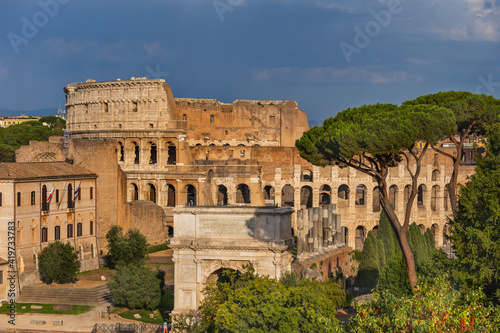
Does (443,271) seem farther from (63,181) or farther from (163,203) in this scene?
(163,203)

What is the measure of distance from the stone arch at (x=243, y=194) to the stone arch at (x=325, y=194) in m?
6.20

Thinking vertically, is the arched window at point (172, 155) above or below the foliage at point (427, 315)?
above

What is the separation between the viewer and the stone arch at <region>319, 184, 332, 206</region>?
2477 inches

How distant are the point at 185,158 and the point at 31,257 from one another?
2624cm

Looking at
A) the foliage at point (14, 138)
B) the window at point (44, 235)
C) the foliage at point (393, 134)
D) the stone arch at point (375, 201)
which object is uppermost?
the foliage at point (14, 138)

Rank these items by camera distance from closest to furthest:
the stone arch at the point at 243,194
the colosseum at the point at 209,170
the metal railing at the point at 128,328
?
the metal railing at the point at 128,328, the colosseum at the point at 209,170, the stone arch at the point at 243,194

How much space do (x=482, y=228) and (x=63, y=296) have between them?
20.4 metres

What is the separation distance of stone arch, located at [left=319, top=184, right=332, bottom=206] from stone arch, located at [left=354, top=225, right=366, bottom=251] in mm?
3372

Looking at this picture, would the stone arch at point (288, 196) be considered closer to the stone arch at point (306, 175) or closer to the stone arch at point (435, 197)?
the stone arch at point (306, 175)

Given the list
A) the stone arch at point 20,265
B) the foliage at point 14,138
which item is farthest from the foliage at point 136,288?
the foliage at point 14,138

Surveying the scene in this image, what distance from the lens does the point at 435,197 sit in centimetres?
6456

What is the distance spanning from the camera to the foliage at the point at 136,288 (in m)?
32.7

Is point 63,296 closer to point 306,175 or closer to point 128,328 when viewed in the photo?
point 128,328

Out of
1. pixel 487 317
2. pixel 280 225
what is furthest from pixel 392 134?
pixel 487 317
